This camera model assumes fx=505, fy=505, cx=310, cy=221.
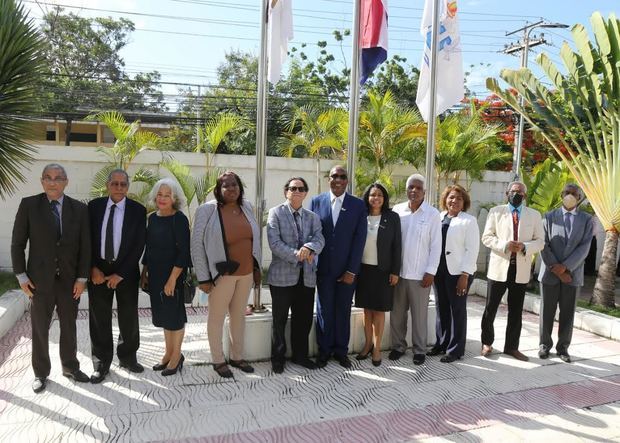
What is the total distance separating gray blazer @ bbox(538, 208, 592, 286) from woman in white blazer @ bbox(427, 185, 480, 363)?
2.72 feet

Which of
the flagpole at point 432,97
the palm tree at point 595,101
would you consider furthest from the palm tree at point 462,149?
the flagpole at point 432,97

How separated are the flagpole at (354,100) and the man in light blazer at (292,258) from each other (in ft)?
3.38

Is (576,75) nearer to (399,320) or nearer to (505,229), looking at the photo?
(505,229)

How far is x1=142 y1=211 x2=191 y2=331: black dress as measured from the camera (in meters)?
4.14

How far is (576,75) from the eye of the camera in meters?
6.96

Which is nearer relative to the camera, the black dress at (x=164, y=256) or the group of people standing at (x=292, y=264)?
the group of people standing at (x=292, y=264)

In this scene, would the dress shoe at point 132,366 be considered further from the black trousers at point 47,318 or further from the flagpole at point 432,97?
the flagpole at point 432,97

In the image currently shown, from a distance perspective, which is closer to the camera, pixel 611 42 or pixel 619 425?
pixel 619 425

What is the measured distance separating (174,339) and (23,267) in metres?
1.32

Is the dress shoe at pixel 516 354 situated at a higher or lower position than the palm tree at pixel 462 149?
lower

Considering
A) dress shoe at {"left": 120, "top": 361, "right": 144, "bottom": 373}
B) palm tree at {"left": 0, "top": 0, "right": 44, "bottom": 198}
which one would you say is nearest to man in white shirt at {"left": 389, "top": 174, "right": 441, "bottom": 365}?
dress shoe at {"left": 120, "top": 361, "right": 144, "bottom": 373}

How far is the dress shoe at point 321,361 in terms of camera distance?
464 centimetres

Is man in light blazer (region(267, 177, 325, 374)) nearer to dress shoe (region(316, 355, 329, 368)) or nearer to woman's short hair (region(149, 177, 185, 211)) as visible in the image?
dress shoe (region(316, 355, 329, 368))

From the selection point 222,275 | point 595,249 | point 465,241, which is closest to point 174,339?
point 222,275
